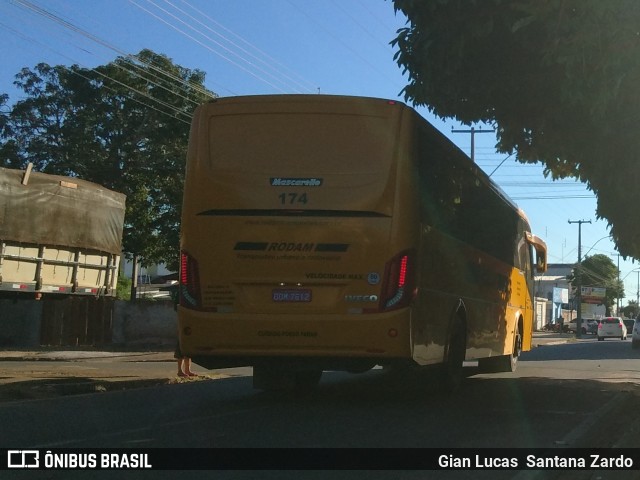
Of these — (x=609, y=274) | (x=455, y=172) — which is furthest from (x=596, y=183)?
(x=609, y=274)

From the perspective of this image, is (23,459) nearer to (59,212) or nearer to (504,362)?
(504,362)

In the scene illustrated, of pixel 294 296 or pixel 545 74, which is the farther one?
pixel 545 74

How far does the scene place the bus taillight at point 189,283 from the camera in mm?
8961

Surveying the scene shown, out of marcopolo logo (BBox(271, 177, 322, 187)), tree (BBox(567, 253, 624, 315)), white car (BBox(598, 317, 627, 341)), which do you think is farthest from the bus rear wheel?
tree (BBox(567, 253, 624, 315))

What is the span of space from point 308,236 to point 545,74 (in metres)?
4.50

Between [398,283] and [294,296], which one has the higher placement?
[398,283]

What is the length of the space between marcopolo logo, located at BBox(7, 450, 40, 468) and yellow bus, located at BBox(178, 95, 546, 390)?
8.39 feet

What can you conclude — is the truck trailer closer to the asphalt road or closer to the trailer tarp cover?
the trailer tarp cover

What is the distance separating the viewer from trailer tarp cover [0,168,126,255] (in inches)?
703

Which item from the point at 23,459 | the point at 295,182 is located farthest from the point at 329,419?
the point at 23,459

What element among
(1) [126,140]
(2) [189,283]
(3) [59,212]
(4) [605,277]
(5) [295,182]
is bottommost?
(2) [189,283]

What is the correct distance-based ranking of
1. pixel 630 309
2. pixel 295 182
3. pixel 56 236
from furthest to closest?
pixel 630 309, pixel 56 236, pixel 295 182

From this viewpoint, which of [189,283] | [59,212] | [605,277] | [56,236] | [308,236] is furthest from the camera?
[605,277]

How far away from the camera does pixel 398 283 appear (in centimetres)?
867
